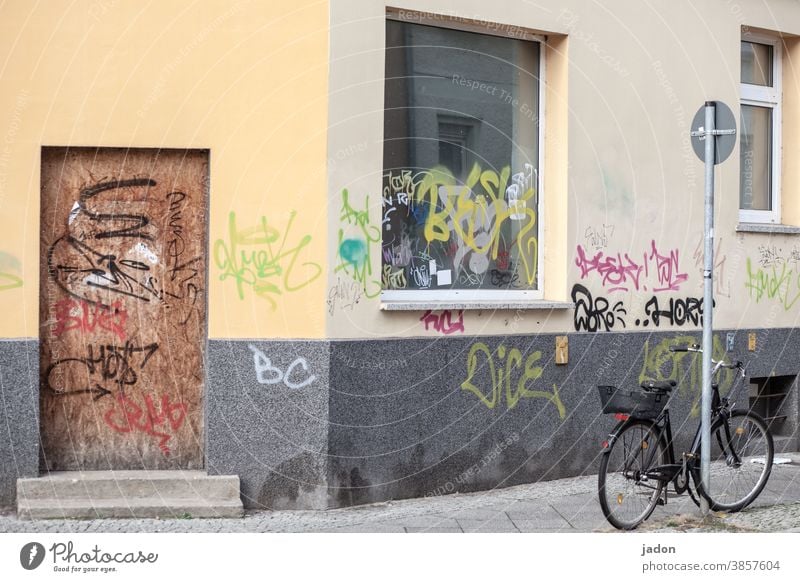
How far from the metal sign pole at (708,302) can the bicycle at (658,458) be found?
0.27 ft

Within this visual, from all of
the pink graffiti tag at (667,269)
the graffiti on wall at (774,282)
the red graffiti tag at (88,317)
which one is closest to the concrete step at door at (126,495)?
the red graffiti tag at (88,317)

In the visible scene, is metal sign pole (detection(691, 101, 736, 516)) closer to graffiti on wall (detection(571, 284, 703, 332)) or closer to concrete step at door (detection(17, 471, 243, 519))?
graffiti on wall (detection(571, 284, 703, 332))

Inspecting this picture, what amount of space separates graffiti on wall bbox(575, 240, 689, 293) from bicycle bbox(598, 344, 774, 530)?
1.80m

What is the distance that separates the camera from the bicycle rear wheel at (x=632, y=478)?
297 inches

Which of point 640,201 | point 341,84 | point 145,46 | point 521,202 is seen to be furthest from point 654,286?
point 145,46

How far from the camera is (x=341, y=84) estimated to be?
843 cm

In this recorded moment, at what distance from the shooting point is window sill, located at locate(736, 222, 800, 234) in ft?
35.6

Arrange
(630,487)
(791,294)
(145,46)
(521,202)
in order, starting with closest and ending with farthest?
(630,487), (145,46), (521,202), (791,294)

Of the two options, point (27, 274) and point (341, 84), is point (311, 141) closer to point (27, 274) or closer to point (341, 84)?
point (341, 84)

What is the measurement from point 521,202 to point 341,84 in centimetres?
215

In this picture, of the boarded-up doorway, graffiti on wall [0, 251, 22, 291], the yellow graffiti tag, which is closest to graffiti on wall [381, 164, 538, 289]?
the yellow graffiti tag

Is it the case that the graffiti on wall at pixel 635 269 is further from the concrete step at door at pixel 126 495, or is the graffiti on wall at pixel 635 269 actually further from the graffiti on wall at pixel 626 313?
the concrete step at door at pixel 126 495

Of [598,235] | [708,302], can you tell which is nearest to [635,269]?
[598,235]

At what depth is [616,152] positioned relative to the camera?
9930 mm
